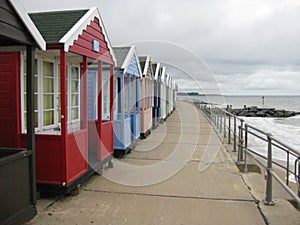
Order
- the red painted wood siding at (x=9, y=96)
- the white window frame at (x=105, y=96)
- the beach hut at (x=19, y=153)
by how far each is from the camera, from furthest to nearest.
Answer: the white window frame at (x=105, y=96) < the red painted wood siding at (x=9, y=96) < the beach hut at (x=19, y=153)

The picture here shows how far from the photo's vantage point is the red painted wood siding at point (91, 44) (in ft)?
16.4

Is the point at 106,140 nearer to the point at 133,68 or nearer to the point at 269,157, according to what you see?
the point at 133,68

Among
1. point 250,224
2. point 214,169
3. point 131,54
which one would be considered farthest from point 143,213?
point 131,54

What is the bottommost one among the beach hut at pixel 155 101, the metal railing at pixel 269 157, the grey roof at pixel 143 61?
the metal railing at pixel 269 157

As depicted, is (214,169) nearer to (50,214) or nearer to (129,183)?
(129,183)

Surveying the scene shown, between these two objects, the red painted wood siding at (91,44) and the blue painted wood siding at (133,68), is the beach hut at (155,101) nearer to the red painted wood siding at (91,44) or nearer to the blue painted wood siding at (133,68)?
the blue painted wood siding at (133,68)

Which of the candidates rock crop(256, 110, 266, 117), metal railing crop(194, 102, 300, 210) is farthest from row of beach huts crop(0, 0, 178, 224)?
rock crop(256, 110, 266, 117)

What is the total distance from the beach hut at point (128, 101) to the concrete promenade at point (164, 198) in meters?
0.55

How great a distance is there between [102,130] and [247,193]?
3020 millimetres

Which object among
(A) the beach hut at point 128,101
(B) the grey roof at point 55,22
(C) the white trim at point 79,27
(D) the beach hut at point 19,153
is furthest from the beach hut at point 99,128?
(D) the beach hut at point 19,153

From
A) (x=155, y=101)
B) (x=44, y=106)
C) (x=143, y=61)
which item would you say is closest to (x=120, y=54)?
(x=44, y=106)

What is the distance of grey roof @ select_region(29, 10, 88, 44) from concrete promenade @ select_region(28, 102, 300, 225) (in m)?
2.45

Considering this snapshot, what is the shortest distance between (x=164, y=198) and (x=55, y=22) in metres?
3.35

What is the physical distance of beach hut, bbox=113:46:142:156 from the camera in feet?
26.0
